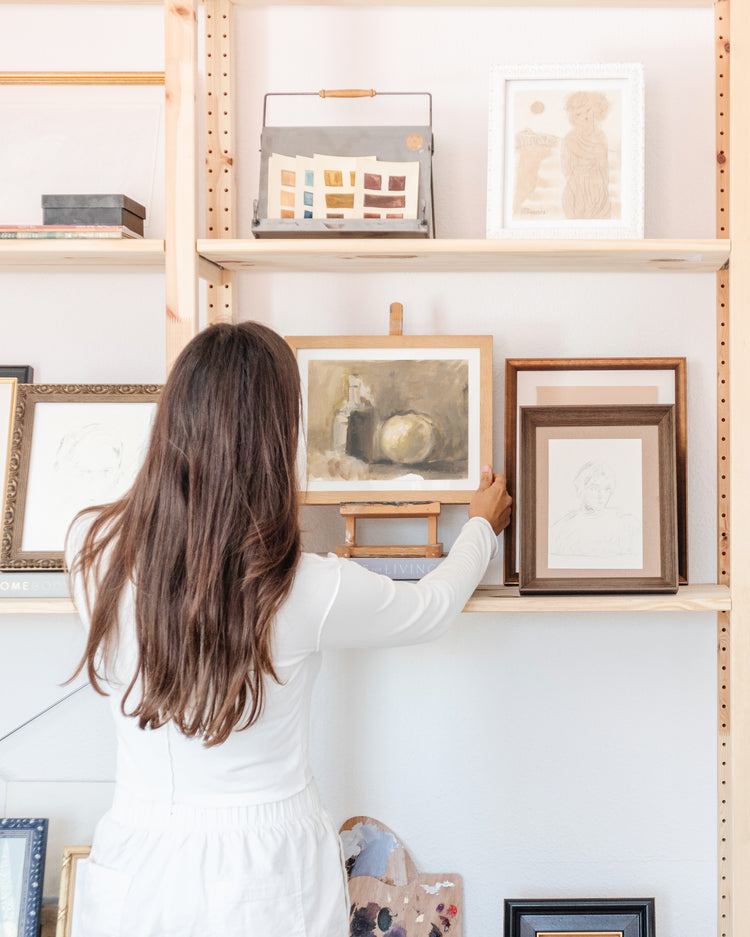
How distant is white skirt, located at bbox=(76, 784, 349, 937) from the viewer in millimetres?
1075

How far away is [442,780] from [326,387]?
2.43 ft

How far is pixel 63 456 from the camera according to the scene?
1.41 m

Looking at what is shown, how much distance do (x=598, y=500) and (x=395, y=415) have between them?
1.20ft

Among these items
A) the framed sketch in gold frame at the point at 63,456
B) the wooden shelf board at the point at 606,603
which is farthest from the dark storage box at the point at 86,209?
the wooden shelf board at the point at 606,603

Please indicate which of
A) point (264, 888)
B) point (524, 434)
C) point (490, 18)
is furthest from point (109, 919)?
point (490, 18)

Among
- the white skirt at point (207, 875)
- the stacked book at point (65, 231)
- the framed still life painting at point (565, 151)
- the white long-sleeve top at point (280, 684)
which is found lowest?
the white skirt at point (207, 875)

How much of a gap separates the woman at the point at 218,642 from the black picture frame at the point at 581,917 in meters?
0.44

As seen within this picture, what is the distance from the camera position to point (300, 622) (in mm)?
1065

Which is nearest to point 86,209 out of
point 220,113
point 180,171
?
point 180,171

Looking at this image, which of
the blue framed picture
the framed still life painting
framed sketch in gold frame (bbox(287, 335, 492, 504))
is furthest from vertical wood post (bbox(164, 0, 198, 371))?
the blue framed picture

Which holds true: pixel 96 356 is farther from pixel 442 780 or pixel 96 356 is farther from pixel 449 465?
pixel 442 780

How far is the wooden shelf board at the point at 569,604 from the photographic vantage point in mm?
1313

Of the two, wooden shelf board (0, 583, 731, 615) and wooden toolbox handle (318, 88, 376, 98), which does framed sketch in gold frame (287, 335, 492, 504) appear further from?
wooden toolbox handle (318, 88, 376, 98)

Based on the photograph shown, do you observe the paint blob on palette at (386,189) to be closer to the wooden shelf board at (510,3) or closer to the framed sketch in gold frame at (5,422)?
Answer: the wooden shelf board at (510,3)
